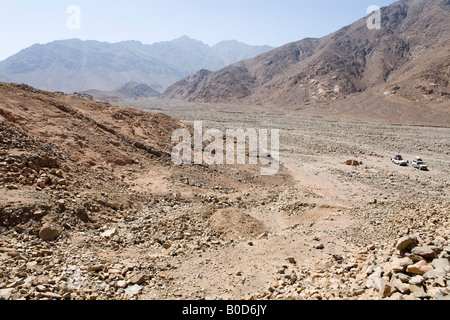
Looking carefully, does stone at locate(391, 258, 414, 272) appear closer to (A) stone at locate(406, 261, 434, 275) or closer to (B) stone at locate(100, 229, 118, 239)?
(A) stone at locate(406, 261, 434, 275)

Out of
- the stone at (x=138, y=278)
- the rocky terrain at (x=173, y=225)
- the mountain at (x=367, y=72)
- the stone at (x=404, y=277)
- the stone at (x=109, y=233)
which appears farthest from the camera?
the mountain at (x=367, y=72)

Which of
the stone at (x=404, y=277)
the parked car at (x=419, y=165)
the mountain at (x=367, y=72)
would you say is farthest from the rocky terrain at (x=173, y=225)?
the mountain at (x=367, y=72)

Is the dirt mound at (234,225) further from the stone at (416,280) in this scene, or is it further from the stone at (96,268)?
the stone at (416,280)

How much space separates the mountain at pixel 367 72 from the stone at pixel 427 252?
55.9 metres

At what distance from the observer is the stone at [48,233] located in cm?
673

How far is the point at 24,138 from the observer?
984 cm

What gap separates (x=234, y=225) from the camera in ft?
29.0

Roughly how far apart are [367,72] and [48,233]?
85.2 metres

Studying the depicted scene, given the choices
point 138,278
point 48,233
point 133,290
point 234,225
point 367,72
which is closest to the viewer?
point 133,290

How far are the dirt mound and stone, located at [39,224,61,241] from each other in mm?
3816

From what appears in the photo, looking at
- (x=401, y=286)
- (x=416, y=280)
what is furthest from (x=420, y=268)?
(x=401, y=286)

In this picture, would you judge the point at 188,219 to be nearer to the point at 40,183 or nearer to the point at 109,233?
the point at 109,233

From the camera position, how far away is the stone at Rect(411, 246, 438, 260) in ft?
15.5

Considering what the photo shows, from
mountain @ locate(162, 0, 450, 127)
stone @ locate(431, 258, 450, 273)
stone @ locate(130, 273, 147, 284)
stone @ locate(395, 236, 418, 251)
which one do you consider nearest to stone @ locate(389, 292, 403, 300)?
stone @ locate(431, 258, 450, 273)
